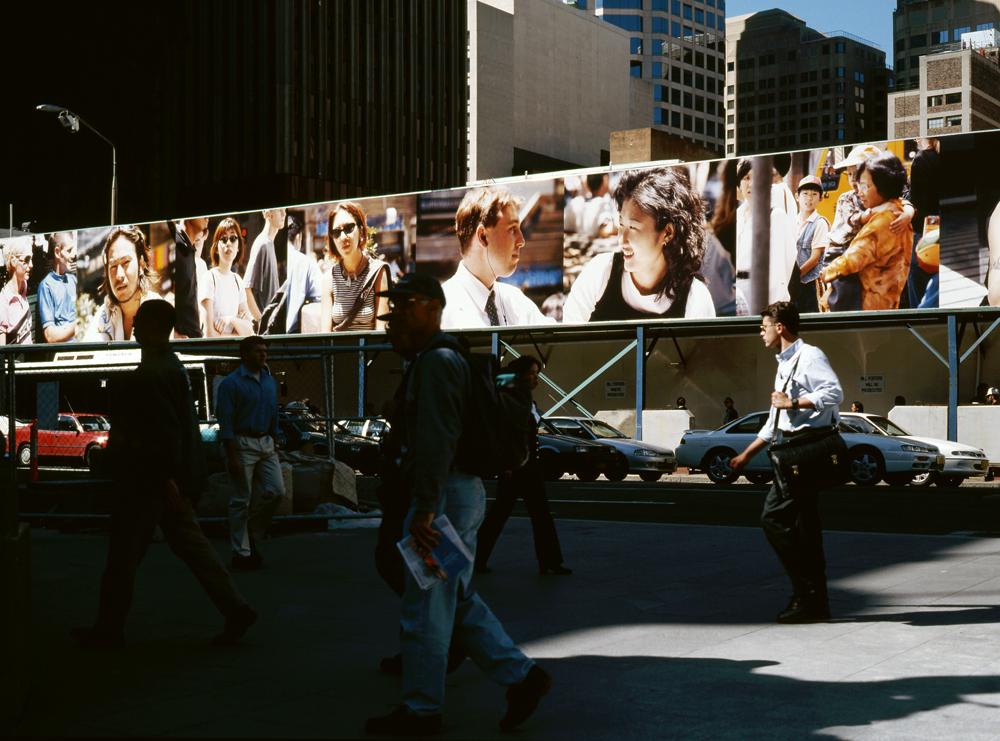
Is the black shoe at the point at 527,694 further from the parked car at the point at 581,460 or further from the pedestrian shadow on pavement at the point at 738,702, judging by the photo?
the parked car at the point at 581,460

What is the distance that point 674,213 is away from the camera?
31.6m

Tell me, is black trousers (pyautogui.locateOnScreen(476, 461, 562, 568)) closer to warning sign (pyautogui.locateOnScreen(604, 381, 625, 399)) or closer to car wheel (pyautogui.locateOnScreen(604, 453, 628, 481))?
car wheel (pyautogui.locateOnScreen(604, 453, 628, 481))

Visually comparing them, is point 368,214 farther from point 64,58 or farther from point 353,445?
point 64,58

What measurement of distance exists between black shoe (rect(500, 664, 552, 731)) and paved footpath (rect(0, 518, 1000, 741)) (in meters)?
0.09

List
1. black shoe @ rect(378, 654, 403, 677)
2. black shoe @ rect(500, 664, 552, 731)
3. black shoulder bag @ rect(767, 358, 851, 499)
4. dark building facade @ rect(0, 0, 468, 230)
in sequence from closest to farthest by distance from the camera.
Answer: black shoe @ rect(500, 664, 552, 731) → black shoe @ rect(378, 654, 403, 677) → black shoulder bag @ rect(767, 358, 851, 499) → dark building facade @ rect(0, 0, 468, 230)

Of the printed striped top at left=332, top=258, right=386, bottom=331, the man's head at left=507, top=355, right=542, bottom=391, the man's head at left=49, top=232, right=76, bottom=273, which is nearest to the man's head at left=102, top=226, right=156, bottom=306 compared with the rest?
the man's head at left=49, top=232, right=76, bottom=273

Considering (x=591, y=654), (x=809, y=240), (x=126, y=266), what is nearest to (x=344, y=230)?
(x=126, y=266)

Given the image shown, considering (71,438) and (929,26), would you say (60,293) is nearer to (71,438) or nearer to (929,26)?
A: (71,438)

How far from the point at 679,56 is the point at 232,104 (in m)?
71.5

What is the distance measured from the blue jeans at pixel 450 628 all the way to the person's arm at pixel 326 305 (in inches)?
1298

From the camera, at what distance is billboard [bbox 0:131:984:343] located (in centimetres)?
2836

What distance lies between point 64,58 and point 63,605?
A: 71720 millimetres

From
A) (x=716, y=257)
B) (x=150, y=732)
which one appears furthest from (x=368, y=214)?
(x=150, y=732)

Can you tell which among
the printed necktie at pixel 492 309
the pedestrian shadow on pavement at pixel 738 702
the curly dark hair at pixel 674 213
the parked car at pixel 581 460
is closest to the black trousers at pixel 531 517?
the pedestrian shadow on pavement at pixel 738 702
